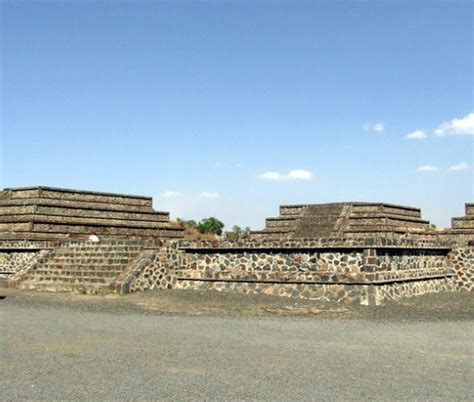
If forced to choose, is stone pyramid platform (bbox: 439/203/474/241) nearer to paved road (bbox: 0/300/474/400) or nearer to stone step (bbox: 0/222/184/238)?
stone step (bbox: 0/222/184/238)

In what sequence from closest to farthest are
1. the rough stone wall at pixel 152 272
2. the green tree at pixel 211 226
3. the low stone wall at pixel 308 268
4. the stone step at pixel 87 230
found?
the low stone wall at pixel 308 268 → the rough stone wall at pixel 152 272 → the stone step at pixel 87 230 → the green tree at pixel 211 226

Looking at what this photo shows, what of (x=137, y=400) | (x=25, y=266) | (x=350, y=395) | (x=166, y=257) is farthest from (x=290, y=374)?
(x=25, y=266)

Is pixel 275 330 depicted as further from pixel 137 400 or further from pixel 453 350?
pixel 137 400

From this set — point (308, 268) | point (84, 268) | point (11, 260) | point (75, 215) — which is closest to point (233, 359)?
point (308, 268)

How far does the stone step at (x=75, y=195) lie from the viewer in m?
31.4

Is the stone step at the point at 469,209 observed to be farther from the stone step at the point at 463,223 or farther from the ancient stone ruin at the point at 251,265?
the ancient stone ruin at the point at 251,265

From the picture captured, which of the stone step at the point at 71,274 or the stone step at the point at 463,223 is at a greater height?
the stone step at the point at 463,223

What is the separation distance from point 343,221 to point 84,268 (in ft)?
64.7

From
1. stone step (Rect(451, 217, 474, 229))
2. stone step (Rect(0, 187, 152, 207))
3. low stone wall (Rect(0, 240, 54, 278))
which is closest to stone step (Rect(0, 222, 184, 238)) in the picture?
stone step (Rect(0, 187, 152, 207))

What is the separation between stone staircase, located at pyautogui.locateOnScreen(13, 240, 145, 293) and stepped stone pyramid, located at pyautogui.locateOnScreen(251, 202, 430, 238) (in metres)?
16.9

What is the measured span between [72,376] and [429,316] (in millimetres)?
8968

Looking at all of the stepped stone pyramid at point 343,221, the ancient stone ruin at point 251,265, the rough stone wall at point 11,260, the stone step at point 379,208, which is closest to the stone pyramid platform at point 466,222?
the stepped stone pyramid at point 343,221

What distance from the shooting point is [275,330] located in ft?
37.6

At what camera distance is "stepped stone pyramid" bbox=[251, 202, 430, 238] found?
1399 inches
